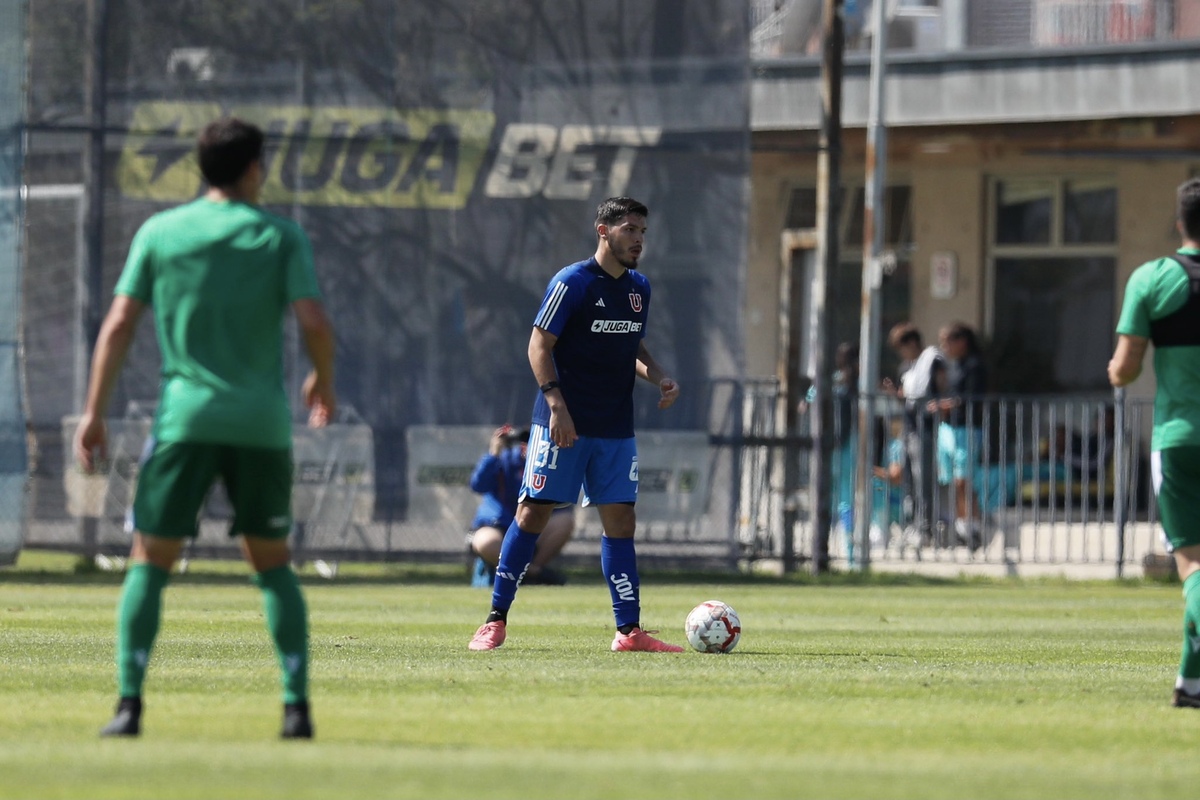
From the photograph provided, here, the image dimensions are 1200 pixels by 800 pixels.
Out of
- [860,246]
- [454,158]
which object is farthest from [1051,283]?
[454,158]

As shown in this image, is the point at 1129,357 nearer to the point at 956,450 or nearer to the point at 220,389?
the point at 220,389

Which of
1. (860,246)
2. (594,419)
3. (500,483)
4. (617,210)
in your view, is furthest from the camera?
(860,246)

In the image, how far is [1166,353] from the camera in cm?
779

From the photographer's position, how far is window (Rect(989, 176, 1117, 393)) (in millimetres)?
26188

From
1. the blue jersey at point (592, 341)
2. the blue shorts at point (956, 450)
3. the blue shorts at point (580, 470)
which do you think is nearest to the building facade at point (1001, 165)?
the blue shorts at point (956, 450)

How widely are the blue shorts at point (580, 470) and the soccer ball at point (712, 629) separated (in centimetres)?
66

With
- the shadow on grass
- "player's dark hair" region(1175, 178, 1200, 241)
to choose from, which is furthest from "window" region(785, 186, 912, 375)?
"player's dark hair" region(1175, 178, 1200, 241)

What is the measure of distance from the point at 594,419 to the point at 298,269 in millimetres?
3925

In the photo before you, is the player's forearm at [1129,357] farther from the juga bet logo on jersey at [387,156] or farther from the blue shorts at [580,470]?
the juga bet logo on jersey at [387,156]

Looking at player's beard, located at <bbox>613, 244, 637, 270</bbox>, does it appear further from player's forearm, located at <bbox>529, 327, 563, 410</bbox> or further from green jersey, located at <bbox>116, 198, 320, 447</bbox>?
green jersey, located at <bbox>116, 198, 320, 447</bbox>

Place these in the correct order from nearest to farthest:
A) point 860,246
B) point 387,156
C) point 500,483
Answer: point 500,483 < point 387,156 < point 860,246

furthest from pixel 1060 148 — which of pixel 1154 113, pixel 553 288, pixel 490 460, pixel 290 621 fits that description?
pixel 290 621

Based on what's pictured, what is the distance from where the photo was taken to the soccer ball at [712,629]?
10.1 m

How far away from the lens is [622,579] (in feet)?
33.8
